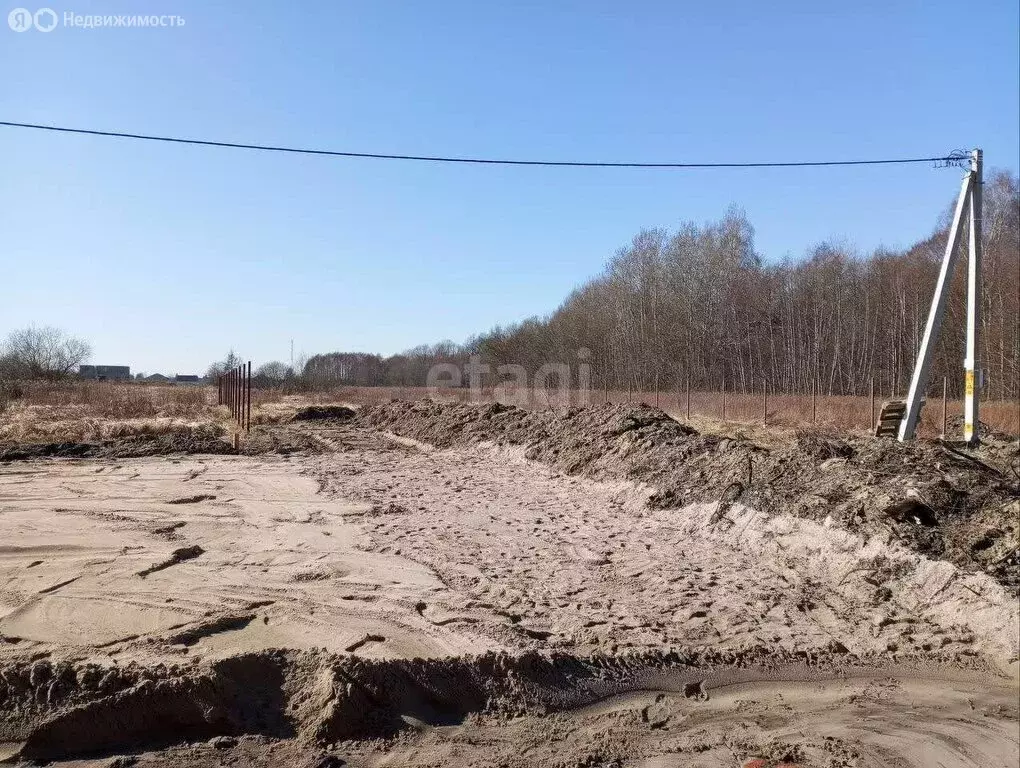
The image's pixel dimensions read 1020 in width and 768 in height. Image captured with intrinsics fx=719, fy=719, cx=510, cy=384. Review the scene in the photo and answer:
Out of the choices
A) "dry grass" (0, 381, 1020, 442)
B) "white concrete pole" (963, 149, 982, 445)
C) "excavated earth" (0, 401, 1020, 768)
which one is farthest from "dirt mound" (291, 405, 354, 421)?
"white concrete pole" (963, 149, 982, 445)

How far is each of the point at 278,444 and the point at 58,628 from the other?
1420cm

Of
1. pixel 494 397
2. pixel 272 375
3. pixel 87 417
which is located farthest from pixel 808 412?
pixel 272 375

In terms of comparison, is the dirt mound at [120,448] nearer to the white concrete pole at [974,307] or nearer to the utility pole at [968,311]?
the utility pole at [968,311]

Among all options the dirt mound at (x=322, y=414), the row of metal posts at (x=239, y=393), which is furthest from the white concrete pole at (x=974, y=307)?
the dirt mound at (x=322, y=414)

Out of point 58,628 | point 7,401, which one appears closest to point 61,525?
point 58,628

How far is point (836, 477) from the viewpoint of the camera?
26.3 ft

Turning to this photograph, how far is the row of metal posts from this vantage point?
78.9 ft

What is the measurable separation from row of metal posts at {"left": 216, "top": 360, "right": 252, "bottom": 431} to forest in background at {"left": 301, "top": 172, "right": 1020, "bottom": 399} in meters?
15.1

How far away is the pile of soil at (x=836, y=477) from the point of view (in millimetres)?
6234

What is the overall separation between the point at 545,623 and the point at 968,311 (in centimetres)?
1035

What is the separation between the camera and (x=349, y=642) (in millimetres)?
5066

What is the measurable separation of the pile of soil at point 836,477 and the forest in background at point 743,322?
43.9 feet

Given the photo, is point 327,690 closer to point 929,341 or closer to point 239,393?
point 929,341

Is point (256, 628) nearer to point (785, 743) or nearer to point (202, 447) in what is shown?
point (785, 743)
